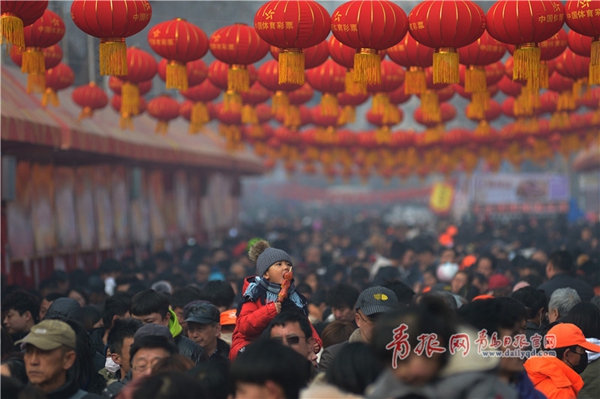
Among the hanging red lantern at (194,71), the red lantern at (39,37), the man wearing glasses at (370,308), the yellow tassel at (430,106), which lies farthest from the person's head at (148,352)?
the hanging red lantern at (194,71)

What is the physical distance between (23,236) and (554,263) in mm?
8213

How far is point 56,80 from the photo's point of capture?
11781 millimetres

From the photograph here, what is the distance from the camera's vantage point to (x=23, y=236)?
45.2 ft

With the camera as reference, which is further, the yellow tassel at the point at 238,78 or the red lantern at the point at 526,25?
the yellow tassel at the point at 238,78

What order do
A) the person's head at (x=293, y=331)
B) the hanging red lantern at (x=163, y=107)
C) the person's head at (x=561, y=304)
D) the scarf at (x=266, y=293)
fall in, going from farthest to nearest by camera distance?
1. the hanging red lantern at (x=163, y=107)
2. the person's head at (x=561, y=304)
3. the scarf at (x=266, y=293)
4. the person's head at (x=293, y=331)

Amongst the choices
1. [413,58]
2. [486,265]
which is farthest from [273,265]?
[486,265]

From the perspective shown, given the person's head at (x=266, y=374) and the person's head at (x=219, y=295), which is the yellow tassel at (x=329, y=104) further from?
the person's head at (x=266, y=374)

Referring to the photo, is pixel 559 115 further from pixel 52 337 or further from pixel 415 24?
pixel 52 337

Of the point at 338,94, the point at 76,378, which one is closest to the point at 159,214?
the point at 338,94

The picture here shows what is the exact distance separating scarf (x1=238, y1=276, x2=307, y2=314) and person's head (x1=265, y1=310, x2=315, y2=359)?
751mm

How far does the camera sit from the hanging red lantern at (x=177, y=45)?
9805mm

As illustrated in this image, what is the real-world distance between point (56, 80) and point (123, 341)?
22.7ft

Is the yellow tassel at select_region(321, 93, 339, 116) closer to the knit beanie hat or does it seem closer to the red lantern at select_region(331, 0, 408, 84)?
the red lantern at select_region(331, 0, 408, 84)

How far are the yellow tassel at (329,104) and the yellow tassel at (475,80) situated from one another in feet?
8.32
